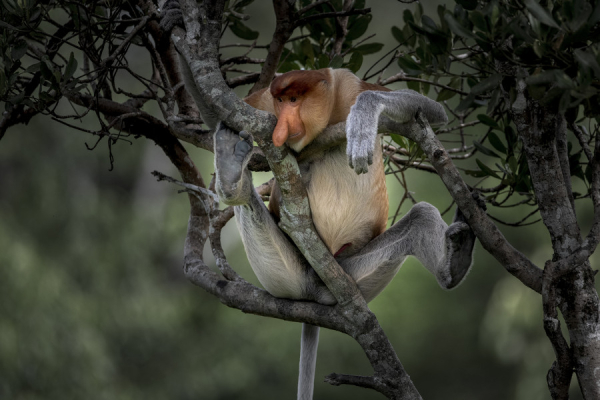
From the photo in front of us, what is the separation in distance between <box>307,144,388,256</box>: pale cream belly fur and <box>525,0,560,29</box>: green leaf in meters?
0.82

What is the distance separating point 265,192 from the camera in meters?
2.26

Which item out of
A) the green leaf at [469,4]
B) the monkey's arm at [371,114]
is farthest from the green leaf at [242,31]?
the green leaf at [469,4]

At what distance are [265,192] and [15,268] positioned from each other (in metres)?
3.38

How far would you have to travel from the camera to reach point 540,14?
1144 mm

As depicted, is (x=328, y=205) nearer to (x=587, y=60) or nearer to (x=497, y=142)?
(x=497, y=142)

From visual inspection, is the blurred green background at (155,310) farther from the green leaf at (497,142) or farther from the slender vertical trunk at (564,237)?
the slender vertical trunk at (564,237)

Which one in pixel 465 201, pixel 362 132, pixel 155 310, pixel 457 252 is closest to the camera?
pixel 362 132

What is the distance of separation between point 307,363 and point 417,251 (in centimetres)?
49

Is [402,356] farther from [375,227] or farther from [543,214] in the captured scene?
[543,214]

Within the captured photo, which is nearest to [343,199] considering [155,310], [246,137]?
[246,137]

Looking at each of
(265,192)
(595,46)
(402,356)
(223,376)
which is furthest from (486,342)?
(595,46)

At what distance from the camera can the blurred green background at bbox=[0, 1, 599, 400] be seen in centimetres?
488

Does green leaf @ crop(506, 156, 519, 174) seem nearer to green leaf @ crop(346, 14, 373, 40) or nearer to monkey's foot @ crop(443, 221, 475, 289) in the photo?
monkey's foot @ crop(443, 221, 475, 289)

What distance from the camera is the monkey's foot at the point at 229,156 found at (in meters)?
1.56
